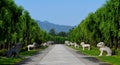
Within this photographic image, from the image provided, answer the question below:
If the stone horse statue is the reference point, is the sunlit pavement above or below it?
below

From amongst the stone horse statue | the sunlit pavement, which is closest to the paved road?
the sunlit pavement

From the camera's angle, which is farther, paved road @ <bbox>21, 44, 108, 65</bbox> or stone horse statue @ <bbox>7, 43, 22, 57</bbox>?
stone horse statue @ <bbox>7, 43, 22, 57</bbox>

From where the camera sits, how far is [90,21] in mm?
80938

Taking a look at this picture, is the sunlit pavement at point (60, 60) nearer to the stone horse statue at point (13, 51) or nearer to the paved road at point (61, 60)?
the paved road at point (61, 60)

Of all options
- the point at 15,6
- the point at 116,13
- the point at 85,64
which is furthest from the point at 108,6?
the point at 85,64

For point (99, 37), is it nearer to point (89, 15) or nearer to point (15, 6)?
point (89, 15)

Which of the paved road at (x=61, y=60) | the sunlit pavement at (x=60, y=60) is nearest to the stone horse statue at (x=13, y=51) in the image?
the paved road at (x=61, y=60)

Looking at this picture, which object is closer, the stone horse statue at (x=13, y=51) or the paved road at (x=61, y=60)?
the paved road at (x=61, y=60)

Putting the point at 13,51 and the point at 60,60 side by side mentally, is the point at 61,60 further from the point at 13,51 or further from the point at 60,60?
the point at 13,51

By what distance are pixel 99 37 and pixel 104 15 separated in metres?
20.0

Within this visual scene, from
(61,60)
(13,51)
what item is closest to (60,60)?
(61,60)

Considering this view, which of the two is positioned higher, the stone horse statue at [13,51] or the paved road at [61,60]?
the stone horse statue at [13,51]

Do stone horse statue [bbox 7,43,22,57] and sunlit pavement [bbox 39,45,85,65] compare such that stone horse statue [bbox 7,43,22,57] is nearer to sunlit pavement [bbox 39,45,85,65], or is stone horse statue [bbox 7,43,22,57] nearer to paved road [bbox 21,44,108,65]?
paved road [bbox 21,44,108,65]

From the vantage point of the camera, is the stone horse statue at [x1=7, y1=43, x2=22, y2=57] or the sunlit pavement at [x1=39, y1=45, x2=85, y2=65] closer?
the sunlit pavement at [x1=39, y1=45, x2=85, y2=65]
